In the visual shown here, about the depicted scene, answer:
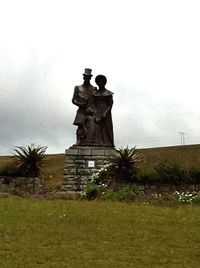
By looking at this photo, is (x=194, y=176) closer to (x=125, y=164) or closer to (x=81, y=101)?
(x=125, y=164)

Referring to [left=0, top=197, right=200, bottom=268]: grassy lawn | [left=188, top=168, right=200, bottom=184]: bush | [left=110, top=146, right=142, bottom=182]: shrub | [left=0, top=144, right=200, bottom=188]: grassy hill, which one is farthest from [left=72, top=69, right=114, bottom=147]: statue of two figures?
[left=0, top=144, right=200, bottom=188]: grassy hill

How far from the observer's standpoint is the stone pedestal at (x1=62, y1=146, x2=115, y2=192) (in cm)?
2497

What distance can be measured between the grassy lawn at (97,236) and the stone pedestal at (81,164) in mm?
9335

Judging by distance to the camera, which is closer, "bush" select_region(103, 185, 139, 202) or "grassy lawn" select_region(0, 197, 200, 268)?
"grassy lawn" select_region(0, 197, 200, 268)

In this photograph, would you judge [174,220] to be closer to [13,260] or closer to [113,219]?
[113,219]

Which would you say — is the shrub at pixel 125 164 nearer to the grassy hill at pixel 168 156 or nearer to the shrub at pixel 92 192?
the shrub at pixel 92 192

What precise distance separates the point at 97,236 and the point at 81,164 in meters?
13.8

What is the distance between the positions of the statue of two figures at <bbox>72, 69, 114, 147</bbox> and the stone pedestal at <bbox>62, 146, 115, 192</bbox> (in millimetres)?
619

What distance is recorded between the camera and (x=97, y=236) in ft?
37.0

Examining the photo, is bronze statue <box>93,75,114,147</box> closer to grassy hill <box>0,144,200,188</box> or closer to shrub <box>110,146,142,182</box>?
shrub <box>110,146,142,182</box>

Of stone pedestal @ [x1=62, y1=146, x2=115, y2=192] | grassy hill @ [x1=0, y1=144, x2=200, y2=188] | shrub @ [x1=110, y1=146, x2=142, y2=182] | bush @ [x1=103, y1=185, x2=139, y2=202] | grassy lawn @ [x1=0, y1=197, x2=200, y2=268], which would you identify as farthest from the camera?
grassy hill @ [x1=0, y1=144, x2=200, y2=188]

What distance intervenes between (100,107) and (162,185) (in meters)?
6.05

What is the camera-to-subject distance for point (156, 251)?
398 inches

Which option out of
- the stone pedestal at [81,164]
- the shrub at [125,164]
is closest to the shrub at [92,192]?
the shrub at [125,164]
